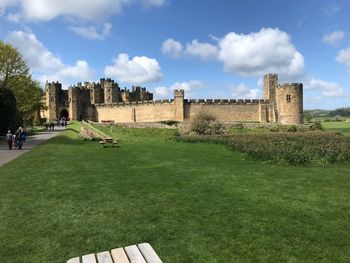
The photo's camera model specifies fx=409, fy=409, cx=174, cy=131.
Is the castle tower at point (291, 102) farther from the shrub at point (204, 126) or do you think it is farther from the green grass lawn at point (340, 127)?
the shrub at point (204, 126)

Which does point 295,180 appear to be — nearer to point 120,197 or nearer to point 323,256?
point 120,197

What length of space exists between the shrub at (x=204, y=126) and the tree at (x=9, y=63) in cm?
2007

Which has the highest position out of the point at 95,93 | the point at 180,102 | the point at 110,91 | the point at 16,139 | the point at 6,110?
the point at 110,91

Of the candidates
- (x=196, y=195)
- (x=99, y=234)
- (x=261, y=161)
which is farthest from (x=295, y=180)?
(x=99, y=234)

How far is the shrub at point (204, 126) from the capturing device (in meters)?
40.9

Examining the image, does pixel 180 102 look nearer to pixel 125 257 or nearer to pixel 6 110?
pixel 6 110

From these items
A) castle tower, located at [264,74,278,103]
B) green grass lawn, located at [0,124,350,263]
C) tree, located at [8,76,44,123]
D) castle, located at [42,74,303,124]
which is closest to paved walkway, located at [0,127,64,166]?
green grass lawn, located at [0,124,350,263]

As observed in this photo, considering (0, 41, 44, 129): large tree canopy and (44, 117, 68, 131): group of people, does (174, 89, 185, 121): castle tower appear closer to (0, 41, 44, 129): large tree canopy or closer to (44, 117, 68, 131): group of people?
(44, 117, 68, 131): group of people

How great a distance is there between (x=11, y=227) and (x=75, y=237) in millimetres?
1561

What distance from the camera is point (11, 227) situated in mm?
8039

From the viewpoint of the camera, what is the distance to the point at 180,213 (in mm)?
8797

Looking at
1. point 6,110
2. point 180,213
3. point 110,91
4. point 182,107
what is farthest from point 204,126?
point 110,91

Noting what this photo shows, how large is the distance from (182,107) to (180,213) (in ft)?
189

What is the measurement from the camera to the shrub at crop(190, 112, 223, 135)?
40.9 m
